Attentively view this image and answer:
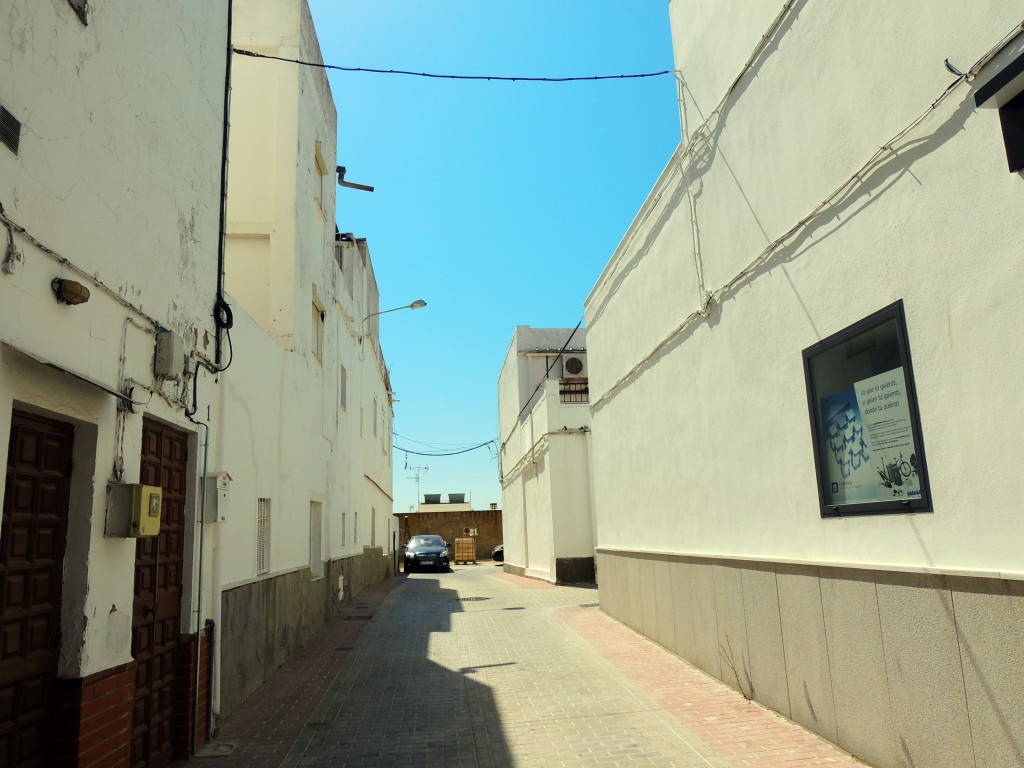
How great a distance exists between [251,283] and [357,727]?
19.2 ft

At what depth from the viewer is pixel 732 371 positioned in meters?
6.77

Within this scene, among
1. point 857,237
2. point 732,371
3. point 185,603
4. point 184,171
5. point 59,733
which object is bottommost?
point 59,733

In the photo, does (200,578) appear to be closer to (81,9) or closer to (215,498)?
(215,498)

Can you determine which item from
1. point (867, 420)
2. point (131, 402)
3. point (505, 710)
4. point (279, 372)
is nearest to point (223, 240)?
point (131, 402)

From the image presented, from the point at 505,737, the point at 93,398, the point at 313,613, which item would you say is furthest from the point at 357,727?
the point at 313,613

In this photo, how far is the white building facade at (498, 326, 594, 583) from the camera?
18.1 meters

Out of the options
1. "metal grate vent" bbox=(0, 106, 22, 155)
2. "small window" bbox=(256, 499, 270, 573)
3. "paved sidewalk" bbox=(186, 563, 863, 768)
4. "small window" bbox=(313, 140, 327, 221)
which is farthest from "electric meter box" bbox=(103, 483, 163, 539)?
"small window" bbox=(313, 140, 327, 221)

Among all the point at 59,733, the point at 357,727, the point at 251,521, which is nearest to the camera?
the point at 59,733

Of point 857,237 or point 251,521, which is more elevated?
point 857,237

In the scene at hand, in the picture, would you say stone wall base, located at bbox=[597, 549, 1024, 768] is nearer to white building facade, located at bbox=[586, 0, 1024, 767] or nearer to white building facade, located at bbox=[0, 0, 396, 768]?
white building facade, located at bbox=[586, 0, 1024, 767]

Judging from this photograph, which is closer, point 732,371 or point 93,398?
point 93,398

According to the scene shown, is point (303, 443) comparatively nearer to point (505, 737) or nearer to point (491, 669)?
point (491, 669)

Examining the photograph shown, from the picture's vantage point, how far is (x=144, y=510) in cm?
446

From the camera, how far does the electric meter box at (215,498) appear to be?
19.9 feet
